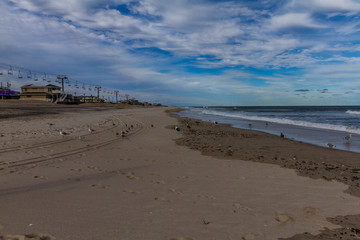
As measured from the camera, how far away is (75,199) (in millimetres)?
4020

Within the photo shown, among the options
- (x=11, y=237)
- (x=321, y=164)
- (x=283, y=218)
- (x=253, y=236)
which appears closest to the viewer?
(x=11, y=237)

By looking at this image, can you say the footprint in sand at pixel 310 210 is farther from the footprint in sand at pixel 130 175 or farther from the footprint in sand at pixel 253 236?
the footprint in sand at pixel 130 175

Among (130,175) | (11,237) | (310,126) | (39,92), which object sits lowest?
(130,175)

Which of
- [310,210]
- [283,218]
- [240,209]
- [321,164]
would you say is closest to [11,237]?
[240,209]

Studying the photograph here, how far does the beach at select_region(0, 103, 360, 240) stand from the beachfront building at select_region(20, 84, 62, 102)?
7253 centimetres

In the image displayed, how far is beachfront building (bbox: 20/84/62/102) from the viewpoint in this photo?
7050cm

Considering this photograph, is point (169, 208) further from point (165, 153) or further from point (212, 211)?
point (165, 153)

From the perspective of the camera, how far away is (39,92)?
7194 centimetres

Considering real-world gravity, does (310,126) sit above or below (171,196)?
above

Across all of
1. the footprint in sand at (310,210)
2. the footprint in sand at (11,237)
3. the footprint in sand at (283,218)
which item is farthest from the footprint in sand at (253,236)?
the footprint in sand at (11,237)

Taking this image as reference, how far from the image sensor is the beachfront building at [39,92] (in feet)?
231

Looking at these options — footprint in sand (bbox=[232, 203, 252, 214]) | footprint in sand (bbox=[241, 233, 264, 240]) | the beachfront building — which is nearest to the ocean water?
footprint in sand (bbox=[232, 203, 252, 214])

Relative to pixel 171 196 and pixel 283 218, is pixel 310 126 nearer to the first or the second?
pixel 283 218

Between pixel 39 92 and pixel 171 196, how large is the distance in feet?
269
